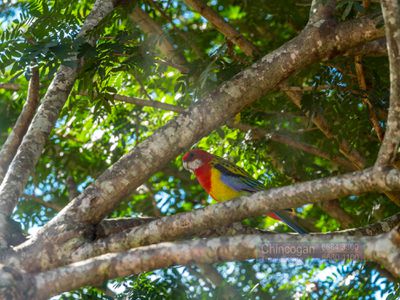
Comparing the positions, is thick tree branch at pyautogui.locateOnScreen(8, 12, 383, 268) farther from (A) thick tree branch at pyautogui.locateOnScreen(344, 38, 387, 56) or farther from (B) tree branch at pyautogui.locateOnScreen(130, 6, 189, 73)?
(B) tree branch at pyautogui.locateOnScreen(130, 6, 189, 73)

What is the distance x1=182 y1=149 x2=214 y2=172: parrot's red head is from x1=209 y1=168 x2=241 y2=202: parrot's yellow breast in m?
0.14

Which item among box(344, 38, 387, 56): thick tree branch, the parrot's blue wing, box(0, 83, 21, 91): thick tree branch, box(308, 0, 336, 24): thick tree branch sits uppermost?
box(0, 83, 21, 91): thick tree branch

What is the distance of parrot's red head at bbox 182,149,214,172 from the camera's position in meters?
6.14

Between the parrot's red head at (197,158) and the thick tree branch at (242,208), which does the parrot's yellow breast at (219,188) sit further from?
the thick tree branch at (242,208)

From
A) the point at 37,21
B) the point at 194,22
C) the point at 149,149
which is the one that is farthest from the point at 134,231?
the point at 194,22

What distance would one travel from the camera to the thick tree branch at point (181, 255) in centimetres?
343

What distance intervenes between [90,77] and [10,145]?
0.83m

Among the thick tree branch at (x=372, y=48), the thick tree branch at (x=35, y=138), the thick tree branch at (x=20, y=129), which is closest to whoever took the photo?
the thick tree branch at (x=35, y=138)

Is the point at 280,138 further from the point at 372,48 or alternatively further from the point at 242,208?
the point at 242,208

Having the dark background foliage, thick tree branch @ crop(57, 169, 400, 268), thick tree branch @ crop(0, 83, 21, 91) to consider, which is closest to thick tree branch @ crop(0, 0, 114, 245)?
the dark background foliage

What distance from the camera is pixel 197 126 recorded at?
429 cm

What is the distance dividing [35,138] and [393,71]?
96.5 inches

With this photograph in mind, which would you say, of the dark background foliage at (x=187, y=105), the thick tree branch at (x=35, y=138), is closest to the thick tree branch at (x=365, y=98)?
the dark background foliage at (x=187, y=105)

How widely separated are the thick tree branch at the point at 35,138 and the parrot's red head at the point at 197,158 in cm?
161
